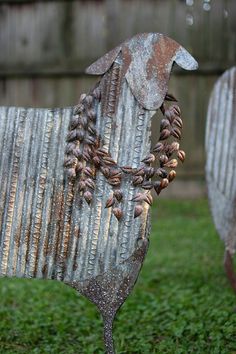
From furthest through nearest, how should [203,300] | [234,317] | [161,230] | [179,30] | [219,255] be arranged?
[179,30]
[161,230]
[219,255]
[203,300]
[234,317]

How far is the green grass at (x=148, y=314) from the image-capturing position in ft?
13.8

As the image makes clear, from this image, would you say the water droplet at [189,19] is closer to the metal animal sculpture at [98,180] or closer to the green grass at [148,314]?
the green grass at [148,314]

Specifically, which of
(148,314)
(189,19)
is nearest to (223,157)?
(148,314)

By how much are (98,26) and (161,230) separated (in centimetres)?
306

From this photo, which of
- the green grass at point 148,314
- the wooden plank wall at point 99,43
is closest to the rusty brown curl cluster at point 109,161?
the green grass at point 148,314

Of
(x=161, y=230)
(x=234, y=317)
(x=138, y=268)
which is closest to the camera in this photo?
(x=138, y=268)

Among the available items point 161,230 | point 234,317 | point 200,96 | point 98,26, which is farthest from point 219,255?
point 98,26

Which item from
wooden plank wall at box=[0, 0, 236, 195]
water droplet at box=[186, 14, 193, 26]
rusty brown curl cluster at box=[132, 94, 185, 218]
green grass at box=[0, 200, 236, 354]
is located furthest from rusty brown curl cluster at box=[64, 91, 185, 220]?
water droplet at box=[186, 14, 193, 26]

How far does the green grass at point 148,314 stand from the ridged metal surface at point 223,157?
0.55 m

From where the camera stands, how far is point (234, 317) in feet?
14.7

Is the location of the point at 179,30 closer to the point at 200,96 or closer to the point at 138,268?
the point at 200,96

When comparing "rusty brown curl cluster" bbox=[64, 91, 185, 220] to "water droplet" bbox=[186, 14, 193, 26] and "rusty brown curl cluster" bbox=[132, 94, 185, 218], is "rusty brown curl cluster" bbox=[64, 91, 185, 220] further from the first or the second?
"water droplet" bbox=[186, 14, 193, 26]

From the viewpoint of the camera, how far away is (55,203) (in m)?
3.37

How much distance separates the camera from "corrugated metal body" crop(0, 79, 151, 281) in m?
3.30
